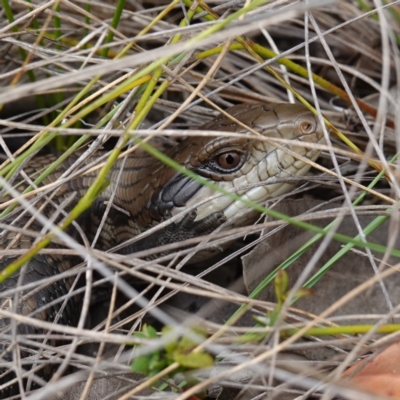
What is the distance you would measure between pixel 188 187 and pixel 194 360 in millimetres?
1077

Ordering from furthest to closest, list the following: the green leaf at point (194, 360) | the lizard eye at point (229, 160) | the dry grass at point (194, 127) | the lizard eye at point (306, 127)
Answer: the lizard eye at point (229, 160) → the lizard eye at point (306, 127) → the dry grass at point (194, 127) → the green leaf at point (194, 360)

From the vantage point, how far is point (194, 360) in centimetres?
137

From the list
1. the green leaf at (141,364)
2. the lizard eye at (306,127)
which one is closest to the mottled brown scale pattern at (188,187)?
the lizard eye at (306,127)

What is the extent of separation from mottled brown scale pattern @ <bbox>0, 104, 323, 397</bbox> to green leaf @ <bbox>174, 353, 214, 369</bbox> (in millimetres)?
887

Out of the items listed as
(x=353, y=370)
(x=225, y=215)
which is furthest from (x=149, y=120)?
(x=353, y=370)

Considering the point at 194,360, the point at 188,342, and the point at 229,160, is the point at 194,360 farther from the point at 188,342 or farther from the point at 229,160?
the point at 229,160

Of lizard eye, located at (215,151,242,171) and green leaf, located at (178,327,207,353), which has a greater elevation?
lizard eye, located at (215,151,242,171)

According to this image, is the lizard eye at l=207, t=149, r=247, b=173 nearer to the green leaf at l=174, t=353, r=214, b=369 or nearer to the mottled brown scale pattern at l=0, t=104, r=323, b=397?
the mottled brown scale pattern at l=0, t=104, r=323, b=397

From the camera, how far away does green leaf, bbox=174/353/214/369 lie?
136 cm

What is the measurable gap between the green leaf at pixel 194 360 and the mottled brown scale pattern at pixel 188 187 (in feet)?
2.91

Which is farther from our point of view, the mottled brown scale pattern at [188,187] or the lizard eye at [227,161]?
the lizard eye at [227,161]

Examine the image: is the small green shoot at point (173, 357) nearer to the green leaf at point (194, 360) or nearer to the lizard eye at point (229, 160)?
the green leaf at point (194, 360)

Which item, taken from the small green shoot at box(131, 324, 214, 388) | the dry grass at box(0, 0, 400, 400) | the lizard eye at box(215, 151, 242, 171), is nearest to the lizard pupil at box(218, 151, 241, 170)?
the lizard eye at box(215, 151, 242, 171)

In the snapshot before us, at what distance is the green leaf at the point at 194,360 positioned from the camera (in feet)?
4.47
